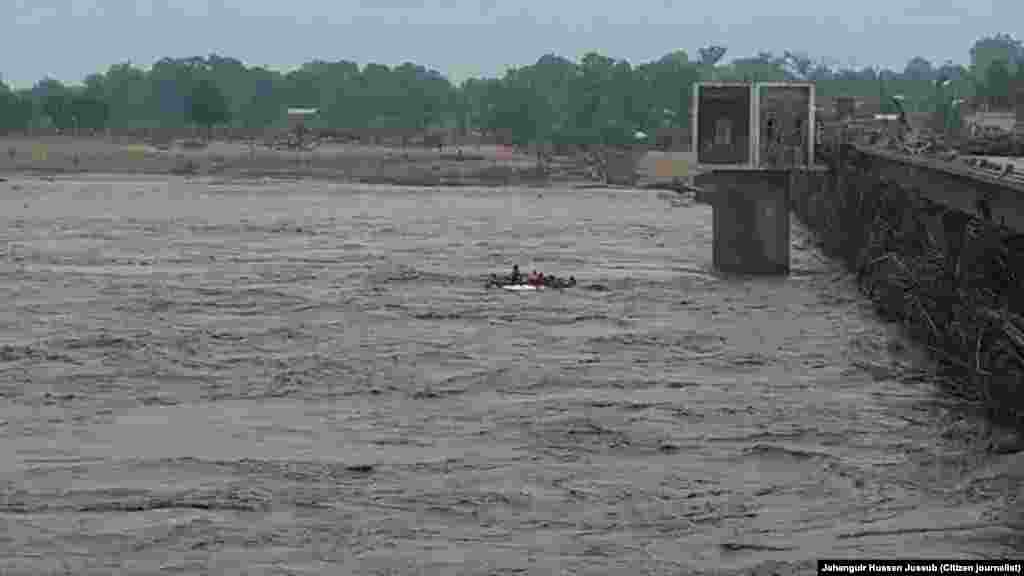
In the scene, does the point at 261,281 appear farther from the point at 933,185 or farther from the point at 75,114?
the point at 75,114

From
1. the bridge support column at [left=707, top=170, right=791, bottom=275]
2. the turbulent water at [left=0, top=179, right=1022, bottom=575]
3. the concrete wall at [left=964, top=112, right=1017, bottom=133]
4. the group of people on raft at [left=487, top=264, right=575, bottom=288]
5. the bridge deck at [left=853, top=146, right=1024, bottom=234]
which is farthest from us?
the concrete wall at [left=964, top=112, right=1017, bottom=133]

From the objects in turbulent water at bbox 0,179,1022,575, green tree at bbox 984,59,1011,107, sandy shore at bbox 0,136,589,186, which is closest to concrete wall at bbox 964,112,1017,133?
green tree at bbox 984,59,1011,107

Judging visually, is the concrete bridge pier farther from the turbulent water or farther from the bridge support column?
the turbulent water

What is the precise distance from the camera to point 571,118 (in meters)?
181

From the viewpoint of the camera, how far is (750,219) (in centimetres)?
4872

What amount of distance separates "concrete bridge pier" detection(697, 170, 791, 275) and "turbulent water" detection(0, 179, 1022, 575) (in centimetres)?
93

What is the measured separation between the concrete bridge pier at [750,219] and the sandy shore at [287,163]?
6254 cm

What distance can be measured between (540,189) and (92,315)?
71371mm

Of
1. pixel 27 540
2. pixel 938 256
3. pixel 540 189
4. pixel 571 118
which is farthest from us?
pixel 571 118

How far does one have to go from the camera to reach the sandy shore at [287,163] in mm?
116938

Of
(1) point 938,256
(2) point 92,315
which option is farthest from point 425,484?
(2) point 92,315

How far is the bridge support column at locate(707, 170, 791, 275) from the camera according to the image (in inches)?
1896

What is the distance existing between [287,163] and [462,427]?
335ft

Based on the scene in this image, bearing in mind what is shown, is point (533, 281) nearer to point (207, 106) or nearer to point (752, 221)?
point (752, 221)
